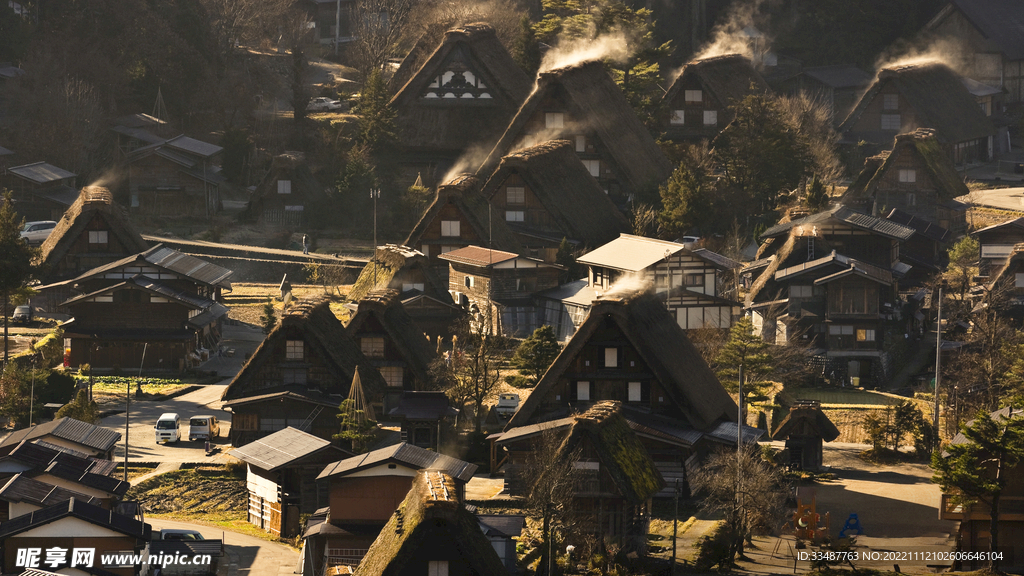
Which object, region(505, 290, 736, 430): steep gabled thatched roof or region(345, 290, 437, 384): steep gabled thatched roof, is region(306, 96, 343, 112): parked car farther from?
region(505, 290, 736, 430): steep gabled thatched roof

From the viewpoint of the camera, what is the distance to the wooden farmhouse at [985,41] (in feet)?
282

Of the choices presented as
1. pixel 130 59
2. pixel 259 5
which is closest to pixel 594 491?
pixel 130 59

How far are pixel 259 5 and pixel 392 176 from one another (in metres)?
20.1

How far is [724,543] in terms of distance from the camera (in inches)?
1430

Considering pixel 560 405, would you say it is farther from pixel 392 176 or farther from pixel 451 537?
pixel 392 176

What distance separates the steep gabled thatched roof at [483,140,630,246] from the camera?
6394cm

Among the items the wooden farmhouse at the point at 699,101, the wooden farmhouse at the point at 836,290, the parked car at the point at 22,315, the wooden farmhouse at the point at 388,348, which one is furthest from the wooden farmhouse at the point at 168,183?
the wooden farmhouse at the point at 836,290

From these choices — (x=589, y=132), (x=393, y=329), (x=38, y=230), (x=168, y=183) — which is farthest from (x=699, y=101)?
(x=393, y=329)

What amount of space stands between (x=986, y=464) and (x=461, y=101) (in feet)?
134

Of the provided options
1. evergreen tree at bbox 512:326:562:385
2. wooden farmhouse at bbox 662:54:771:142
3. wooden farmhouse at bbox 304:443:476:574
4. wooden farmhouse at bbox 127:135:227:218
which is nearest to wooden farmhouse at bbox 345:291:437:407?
evergreen tree at bbox 512:326:562:385

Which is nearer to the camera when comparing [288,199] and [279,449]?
[279,449]

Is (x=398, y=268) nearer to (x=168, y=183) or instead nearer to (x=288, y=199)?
(x=288, y=199)

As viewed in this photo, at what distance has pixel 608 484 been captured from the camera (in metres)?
37.6

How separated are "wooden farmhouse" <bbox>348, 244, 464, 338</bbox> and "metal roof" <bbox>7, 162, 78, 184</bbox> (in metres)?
19.2
